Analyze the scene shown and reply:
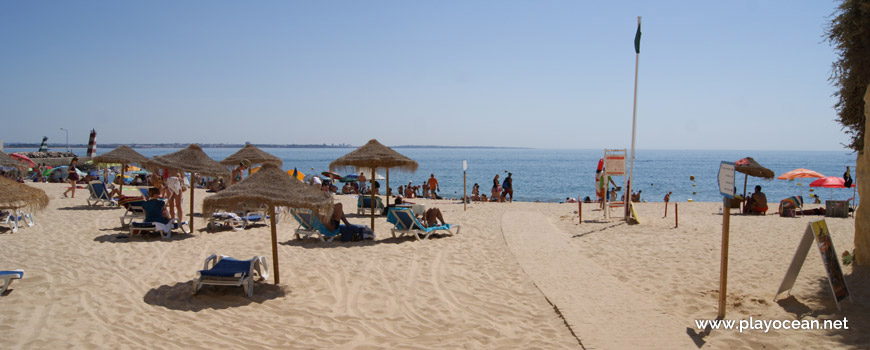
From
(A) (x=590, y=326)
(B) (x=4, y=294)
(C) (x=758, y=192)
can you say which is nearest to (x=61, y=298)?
(B) (x=4, y=294)

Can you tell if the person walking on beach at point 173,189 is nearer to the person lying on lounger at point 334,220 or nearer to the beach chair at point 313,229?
→ the beach chair at point 313,229

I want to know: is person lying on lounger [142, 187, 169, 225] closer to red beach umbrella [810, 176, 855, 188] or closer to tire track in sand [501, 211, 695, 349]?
tire track in sand [501, 211, 695, 349]

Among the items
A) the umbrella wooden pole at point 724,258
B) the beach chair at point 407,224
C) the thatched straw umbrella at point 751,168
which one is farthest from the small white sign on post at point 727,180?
the thatched straw umbrella at point 751,168

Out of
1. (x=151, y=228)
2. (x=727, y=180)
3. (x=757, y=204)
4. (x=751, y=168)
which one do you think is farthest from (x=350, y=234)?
(x=757, y=204)

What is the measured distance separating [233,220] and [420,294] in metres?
6.60

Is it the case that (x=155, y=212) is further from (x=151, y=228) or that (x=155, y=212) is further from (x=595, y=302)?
(x=595, y=302)

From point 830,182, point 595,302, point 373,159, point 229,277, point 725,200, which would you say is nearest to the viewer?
point 725,200

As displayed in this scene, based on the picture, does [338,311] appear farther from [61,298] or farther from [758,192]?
[758,192]

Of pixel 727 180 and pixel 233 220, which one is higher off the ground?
pixel 727 180

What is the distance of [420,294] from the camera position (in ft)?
20.8

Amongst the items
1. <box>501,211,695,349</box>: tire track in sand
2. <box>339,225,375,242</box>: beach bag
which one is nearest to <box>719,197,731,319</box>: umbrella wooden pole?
<box>501,211,695,349</box>: tire track in sand

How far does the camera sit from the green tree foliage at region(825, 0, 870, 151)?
7016 millimetres

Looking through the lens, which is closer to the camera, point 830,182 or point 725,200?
point 725,200

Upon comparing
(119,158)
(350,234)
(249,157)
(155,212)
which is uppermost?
(249,157)
